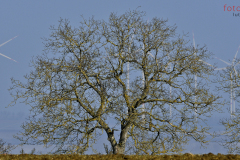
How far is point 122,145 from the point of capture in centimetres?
1638

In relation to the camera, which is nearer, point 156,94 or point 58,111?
point 58,111

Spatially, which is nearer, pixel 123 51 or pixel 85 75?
pixel 85 75

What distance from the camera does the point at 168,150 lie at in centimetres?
1594

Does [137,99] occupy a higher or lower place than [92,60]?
lower

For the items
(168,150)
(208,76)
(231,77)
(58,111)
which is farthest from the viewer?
(231,77)

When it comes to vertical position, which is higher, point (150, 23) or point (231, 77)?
point (150, 23)

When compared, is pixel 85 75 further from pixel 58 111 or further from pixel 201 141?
pixel 201 141

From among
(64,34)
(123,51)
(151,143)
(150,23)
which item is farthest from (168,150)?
(64,34)

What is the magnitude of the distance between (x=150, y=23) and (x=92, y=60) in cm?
386

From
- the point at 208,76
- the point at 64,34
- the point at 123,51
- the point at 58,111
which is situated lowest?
the point at 58,111

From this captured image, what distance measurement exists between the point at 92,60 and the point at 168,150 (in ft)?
20.5

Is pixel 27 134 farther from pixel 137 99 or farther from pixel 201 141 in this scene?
pixel 201 141

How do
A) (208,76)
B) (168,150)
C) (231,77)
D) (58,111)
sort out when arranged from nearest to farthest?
(58,111), (168,150), (208,76), (231,77)

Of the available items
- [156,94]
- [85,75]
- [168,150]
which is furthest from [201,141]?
[85,75]
